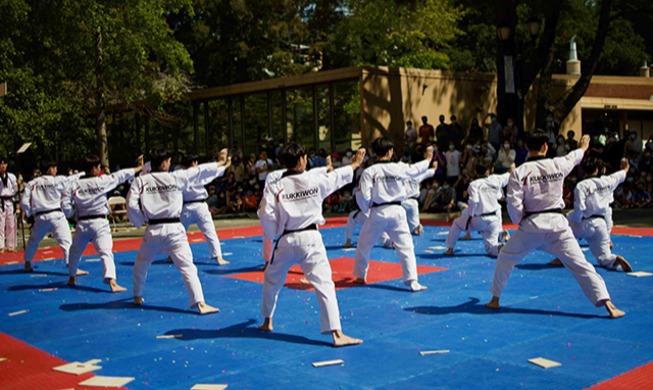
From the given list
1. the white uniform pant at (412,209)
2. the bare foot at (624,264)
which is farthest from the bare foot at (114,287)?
the bare foot at (624,264)

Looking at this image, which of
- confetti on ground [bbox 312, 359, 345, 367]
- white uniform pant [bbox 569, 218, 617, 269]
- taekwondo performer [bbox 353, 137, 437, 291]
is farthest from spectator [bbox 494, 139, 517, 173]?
confetti on ground [bbox 312, 359, 345, 367]

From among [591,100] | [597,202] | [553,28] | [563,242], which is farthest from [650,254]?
[591,100]

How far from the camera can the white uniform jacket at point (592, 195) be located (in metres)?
9.89

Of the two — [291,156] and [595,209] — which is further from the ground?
[291,156]

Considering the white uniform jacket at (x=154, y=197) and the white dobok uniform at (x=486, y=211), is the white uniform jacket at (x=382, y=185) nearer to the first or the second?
the white uniform jacket at (x=154, y=197)

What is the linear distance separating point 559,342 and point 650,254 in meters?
5.82

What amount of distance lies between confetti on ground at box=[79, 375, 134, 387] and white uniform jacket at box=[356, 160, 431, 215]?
4379mm

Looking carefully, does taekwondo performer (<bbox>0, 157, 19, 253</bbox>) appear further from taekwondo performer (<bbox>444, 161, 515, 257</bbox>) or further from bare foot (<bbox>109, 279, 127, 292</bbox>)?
taekwondo performer (<bbox>444, 161, 515, 257</bbox>)

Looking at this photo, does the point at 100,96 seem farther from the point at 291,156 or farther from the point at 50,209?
the point at 291,156

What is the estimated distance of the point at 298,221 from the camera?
7.15 meters

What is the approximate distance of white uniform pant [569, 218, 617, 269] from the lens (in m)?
9.98

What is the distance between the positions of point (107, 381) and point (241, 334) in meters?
1.72

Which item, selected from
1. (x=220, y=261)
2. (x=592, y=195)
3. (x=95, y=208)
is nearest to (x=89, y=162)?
(x=95, y=208)

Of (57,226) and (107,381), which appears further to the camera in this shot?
(57,226)
